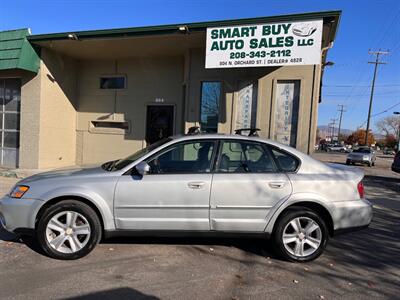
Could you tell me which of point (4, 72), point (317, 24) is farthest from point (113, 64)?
point (317, 24)

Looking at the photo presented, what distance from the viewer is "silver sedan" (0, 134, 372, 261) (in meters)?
4.48

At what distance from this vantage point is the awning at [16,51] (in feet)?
34.7

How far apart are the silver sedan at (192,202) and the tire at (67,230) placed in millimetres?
12

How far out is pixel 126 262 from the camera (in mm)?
4469

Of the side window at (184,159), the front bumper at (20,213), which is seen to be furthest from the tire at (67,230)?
the side window at (184,159)

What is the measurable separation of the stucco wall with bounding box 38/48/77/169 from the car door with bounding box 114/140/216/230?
812 cm

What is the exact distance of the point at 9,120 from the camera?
12.1 meters

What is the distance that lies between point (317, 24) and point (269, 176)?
538cm

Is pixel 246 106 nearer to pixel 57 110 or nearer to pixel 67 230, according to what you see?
pixel 57 110

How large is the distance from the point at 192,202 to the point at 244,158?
0.92 metres

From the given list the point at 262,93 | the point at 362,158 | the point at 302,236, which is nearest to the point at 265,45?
the point at 262,93

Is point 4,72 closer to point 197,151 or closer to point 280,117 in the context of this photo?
point 280,117

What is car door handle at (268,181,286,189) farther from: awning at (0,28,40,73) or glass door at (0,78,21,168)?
glass door at (0,78,21,168)

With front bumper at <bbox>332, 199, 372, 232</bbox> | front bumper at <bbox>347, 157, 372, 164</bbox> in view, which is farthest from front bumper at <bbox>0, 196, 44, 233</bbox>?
front bumper at <bbox>347, 157, 372, 164</bbox>
